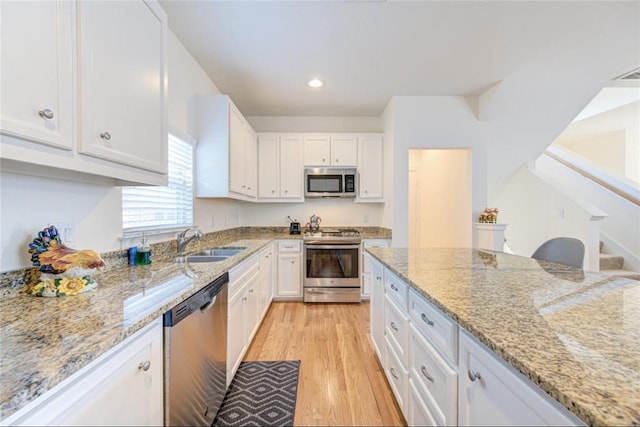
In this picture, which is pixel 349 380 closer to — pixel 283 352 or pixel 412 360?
pixel 283 352

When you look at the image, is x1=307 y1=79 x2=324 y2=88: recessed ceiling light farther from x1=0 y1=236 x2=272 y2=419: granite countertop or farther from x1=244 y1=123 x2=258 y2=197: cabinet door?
x1=0 y1=236 x2=272 y2=419: granite countertop

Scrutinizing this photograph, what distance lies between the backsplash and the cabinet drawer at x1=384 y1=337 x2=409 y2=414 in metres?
1.64

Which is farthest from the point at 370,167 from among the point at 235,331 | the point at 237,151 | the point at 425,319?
the point at 425,319

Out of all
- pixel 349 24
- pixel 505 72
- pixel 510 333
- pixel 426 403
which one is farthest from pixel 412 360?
pixel 505 72

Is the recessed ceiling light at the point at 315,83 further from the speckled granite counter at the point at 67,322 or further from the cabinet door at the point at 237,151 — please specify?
the speckled granite counter at the point at 67,322

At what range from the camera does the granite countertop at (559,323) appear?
1.68ft

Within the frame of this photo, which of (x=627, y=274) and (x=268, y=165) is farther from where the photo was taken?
(x=268, y=165)

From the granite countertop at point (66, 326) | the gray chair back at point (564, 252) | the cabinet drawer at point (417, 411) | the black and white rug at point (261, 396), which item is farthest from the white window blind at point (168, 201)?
the gray chair back at point (564, 252)

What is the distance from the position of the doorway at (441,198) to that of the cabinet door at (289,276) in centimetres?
234

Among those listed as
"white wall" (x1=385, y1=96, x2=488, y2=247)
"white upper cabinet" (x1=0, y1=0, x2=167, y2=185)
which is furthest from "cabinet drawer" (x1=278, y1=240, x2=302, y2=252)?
"white upper cabinet" (x1=0, y1=0, x2=167, y2=185)

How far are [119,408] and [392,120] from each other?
368 centimetres

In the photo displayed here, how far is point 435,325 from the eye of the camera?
112 cm

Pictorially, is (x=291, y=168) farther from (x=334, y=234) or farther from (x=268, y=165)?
(x=334, y=234)

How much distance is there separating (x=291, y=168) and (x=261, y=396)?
2864 mm
